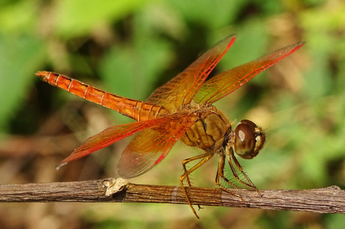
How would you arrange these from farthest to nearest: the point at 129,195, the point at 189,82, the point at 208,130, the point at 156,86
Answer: the point at 156,86, the point at 189,82, the point at 208,130, the point at 129,195

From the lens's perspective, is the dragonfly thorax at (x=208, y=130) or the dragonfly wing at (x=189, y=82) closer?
the dragonfly thorax at (x=208, y=130)

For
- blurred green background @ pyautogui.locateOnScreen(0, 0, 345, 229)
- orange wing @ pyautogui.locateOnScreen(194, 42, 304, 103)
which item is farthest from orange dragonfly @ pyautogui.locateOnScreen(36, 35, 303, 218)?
blurred green background @ pyautogui.locateOnScreen(0, 0, 345, 229)

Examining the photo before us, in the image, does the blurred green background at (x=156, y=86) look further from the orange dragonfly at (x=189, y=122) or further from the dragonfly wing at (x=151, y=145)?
the dragonfly wing at (x=151, y=145)

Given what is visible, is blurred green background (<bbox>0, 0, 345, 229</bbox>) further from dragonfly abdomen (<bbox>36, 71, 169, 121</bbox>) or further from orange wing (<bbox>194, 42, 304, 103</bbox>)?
dragonfly abdomen (<bbox>36, 71, 169, 121</bbox>)

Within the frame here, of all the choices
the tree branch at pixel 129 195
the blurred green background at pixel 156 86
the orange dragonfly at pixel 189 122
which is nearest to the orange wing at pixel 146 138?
the orange dragonfly at pixel 189 122

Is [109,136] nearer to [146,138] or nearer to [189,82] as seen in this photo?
[146,138]

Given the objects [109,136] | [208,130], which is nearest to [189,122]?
[208,130]
